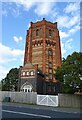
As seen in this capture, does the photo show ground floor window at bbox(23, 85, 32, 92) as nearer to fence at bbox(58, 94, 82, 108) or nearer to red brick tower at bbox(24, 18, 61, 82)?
red brick tower at bbox(24, 18, 61, 82)

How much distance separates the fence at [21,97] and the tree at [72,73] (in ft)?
24.8

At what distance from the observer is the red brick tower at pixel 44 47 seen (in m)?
61.4

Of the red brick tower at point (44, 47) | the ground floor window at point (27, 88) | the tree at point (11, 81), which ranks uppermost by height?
the red brick tower at point (44, 47)

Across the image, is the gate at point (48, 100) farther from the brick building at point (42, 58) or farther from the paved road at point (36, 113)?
the brick building at point (42, 58)

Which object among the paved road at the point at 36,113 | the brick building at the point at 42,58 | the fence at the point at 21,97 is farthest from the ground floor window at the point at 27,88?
the paved road at the point at 36,113

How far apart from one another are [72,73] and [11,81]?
38.4 m

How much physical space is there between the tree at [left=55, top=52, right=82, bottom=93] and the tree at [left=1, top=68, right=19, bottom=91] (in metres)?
35.3

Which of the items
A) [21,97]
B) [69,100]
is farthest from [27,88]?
[69,100]

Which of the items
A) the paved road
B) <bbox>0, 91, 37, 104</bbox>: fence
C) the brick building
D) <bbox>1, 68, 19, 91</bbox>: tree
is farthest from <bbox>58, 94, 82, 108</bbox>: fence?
<bbox>1, 68, 19, 91</bbox>: tree

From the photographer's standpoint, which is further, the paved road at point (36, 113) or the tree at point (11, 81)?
the tree at point (11, 81)

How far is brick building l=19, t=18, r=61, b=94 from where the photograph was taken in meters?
56.4

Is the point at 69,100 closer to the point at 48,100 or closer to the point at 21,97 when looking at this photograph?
the point at 48,100

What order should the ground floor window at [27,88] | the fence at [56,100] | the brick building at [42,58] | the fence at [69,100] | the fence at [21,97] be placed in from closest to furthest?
the fence at [69,100] → the fence at [56,100] → the fence at [21,97] → the ground floor window at [27,88] → the brick building at [42,58]

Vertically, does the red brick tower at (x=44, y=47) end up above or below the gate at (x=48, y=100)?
above
